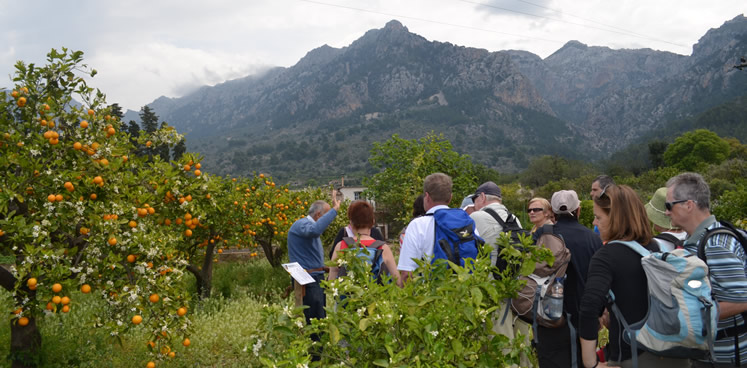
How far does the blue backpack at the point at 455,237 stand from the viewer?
3375 mm

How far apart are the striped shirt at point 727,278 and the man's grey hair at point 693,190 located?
0.23 meters

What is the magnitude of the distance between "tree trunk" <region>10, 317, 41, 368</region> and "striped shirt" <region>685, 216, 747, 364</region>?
5.39 m

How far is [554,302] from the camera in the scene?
296 cm

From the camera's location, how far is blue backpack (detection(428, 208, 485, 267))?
3375 mm

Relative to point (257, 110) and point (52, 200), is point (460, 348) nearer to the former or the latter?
point (52, 200)

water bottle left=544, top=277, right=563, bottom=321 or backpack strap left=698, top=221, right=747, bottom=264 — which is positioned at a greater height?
backpack strap left=698, top=221, right=747, bottom=264

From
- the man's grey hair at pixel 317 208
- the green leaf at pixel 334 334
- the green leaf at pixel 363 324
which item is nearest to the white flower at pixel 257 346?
the green leaf at pixel 334 334

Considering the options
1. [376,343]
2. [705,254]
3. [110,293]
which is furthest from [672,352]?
[110,293]

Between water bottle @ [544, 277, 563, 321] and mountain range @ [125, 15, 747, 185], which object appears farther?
mountain range @ [125, 15, 747, 185]

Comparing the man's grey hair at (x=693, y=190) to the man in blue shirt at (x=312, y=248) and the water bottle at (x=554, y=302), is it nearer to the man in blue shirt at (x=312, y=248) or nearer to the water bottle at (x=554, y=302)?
the water bottle at (x=554, y=302)

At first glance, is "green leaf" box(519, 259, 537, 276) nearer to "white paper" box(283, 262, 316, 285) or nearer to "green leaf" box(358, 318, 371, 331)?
"green leaf" box(358, 318, 371, 331)

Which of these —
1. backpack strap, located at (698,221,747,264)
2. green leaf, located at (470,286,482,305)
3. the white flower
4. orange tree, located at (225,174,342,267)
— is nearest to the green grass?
the white flower

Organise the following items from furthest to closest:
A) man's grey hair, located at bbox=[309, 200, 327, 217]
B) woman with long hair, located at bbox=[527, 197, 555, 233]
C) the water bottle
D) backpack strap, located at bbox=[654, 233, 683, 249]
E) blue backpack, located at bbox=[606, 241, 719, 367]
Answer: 1. man's grey hair, located at bbox=[309, 200, 327, 217]
2. woman with long hair, located at bbox=[527, 197, 555, 233]
3. the water bottle
4. backpack strap, located at bbox=[654, 233, 683, 249]
5. blue backpack, located at bbox=[606, 241, 719, 367]

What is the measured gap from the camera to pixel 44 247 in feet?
10.0
